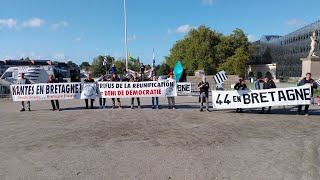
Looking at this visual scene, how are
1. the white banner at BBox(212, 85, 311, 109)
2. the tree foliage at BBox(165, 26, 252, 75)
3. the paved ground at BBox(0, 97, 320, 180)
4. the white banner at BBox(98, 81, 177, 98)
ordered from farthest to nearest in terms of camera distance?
the tree foliage at BBox(165, 26, 252, 75), the white banner at BBox(98, 81, 177, 98), the white banner at BBox(212, 85, 311, 109), the paved ground at BBox(0, 97, 320, 180)

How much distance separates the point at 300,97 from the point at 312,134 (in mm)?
4769

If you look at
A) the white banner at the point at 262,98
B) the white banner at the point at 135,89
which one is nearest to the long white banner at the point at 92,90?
the white banner at the point at 135,89

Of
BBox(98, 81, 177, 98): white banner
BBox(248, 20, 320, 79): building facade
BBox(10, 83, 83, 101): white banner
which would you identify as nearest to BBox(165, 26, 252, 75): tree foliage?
BBox(248, 20, 320, 79): building facade

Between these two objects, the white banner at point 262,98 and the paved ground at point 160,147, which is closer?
the paved ground at point 160,147

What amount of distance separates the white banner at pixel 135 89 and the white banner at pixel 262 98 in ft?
9.59

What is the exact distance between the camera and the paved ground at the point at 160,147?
21.0ft

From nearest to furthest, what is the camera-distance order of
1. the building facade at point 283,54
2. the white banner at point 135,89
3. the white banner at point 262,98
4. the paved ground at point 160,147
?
the paved ground at point 160,147, the white banner at point 262,98, the white banner at point 135,89, the building facade at point 283,54

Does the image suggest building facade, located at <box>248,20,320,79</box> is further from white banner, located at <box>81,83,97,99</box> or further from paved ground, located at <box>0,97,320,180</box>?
paved ground, located at <box>0,97,320,180</box>

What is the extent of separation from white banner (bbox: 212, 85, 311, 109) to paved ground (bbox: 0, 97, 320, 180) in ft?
3.30

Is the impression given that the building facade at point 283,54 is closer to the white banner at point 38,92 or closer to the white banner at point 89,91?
the white banner at point 89,91

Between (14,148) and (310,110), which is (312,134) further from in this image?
(14,148)

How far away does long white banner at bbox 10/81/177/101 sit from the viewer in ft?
56.5

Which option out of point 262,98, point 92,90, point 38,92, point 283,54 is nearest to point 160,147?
point 262,98

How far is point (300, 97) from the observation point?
14547 mm
